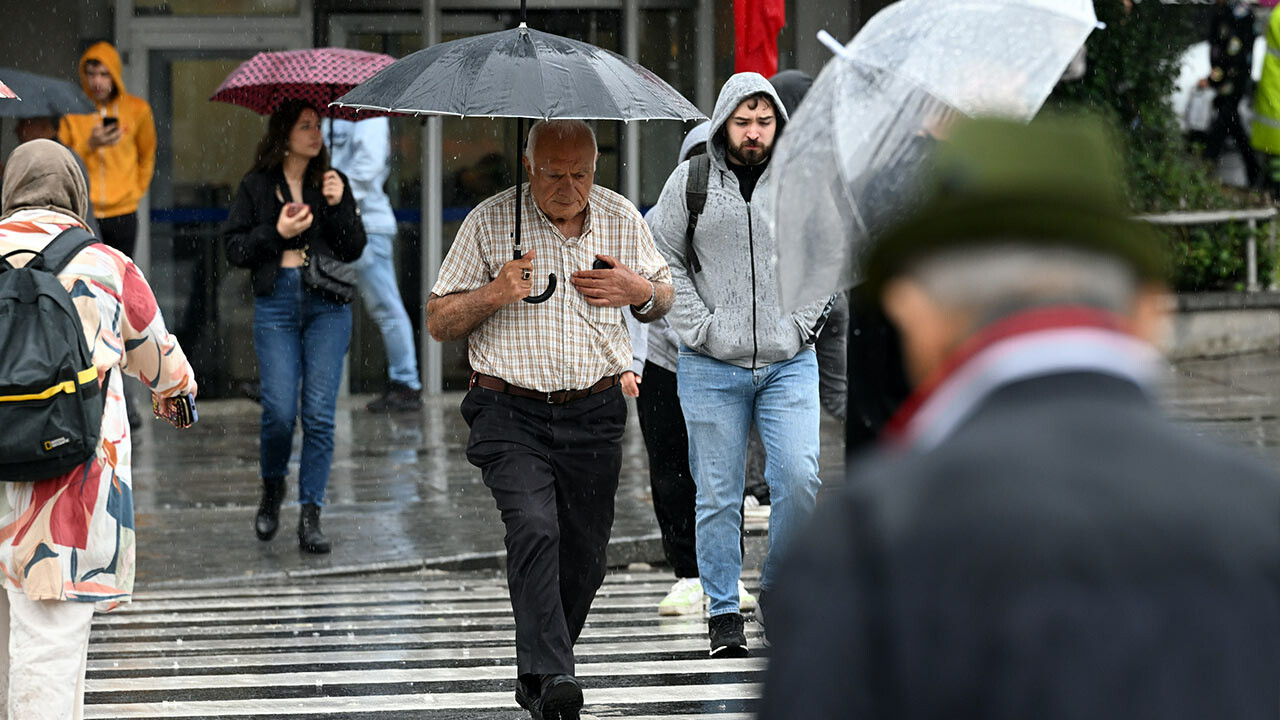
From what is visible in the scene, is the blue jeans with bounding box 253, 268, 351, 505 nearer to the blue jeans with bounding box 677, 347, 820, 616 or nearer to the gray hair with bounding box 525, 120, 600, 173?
the blue jeans with bounding box 677, 347, 820, 616

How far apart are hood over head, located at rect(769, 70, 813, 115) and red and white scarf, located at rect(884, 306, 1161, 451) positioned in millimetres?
6647

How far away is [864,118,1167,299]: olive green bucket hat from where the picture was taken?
5.53 ft

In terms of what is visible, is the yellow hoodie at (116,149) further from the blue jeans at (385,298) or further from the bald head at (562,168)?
the bald head at (562,168)

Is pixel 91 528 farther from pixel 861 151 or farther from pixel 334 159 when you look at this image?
pixel 334 159

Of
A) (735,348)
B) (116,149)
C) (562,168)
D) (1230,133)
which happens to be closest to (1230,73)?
(1230,133)

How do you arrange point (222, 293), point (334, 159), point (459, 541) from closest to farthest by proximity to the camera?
1. point (459, 541)
2. point (334, 159)
3. point (222, 293)

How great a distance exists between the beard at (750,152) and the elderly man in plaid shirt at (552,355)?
0.82m

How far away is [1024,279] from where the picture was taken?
168cm

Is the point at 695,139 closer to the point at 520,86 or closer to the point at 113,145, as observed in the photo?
the point at 520,86

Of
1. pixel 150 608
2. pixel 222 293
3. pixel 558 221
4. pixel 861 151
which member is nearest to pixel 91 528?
pixel 558 221

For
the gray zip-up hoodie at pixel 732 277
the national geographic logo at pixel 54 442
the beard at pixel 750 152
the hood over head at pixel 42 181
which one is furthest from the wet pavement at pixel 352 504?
the national geographic logo at pixel 54 442

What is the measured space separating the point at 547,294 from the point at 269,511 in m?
4.03

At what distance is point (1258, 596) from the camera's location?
1.60 meters

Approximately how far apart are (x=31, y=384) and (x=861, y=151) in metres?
2.40
